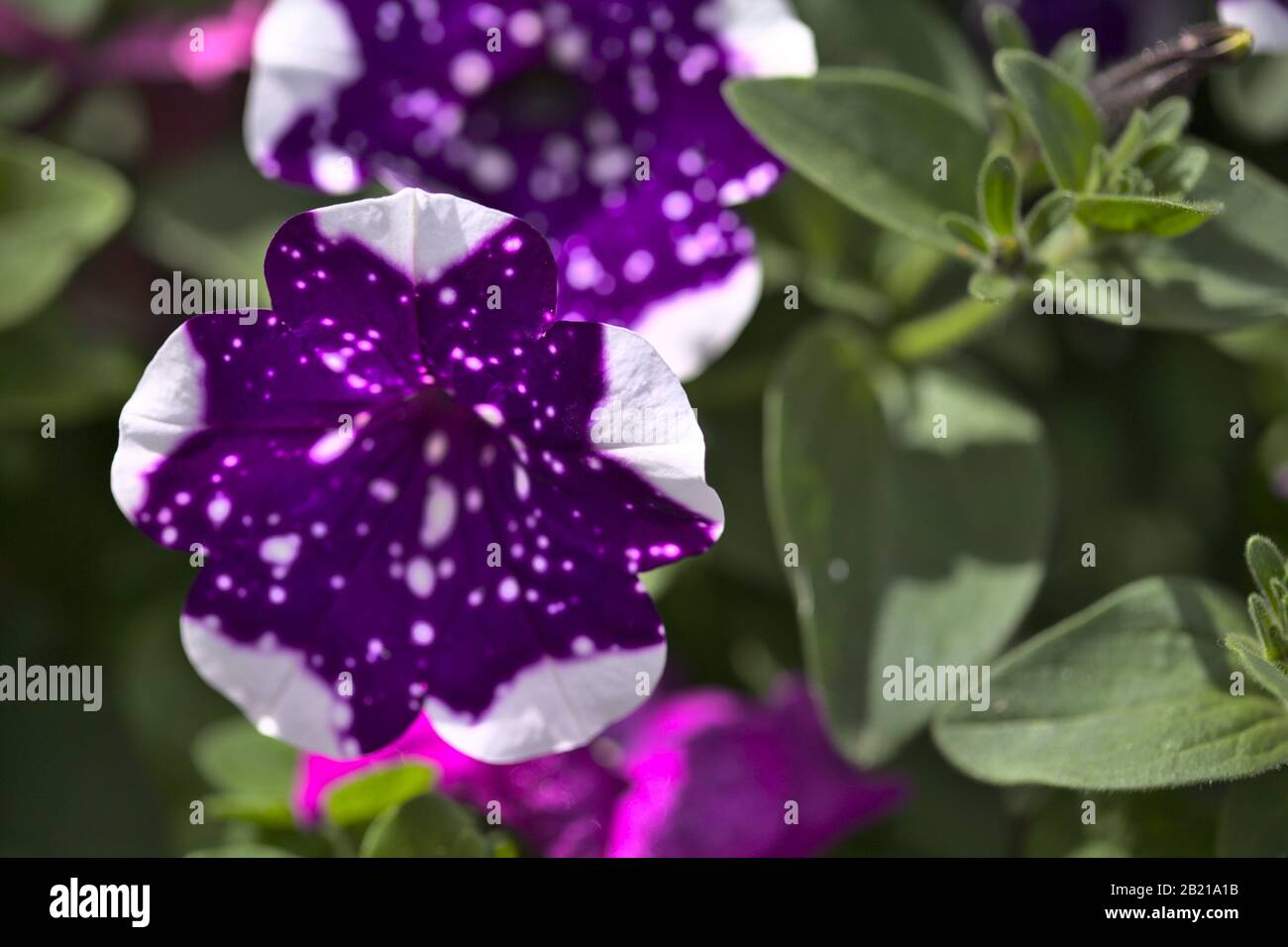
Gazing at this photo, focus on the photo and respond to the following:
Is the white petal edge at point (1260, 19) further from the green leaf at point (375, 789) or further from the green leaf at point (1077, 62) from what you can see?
the green leaf at point (375, 789)

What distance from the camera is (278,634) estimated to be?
0.85 metres

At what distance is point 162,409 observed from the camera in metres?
0.77

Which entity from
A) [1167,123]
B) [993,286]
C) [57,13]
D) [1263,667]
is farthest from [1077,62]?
[57,13]

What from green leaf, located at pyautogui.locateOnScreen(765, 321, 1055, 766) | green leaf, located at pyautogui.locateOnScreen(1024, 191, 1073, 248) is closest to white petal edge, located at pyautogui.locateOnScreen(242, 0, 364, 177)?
green leaf, located at pyautogui.locateOnScreen(765, 321, 1055, 766)

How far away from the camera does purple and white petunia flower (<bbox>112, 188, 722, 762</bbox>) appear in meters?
0.75

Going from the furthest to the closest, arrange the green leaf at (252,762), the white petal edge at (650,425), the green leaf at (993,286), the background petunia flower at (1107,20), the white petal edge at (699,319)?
the background petunia flower at (1107,20) → the green leaf at (252,762) → the white petal edge at (699,319) → the green leaf at (993,286) → the white petal edge at (650,425)

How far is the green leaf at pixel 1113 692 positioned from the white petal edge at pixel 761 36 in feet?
1.44

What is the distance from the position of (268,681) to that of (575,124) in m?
0.51

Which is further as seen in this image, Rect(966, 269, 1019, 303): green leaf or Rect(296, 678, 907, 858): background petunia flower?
Rect(296, 678, 907, 858): background petunia flower

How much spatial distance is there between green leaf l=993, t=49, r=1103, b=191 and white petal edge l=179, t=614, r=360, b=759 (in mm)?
594

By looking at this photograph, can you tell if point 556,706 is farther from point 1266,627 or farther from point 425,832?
point 1266,627

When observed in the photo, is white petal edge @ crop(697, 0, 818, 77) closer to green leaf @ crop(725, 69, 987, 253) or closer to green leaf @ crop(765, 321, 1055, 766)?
green leaf @ crop(725, 69, 987, 253)

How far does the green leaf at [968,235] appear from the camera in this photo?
2.82ft

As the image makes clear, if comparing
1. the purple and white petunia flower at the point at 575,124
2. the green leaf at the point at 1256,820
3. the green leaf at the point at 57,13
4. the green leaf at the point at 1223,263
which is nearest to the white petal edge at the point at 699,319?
the purple and white petunia flower at the point at 575,124
